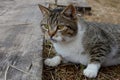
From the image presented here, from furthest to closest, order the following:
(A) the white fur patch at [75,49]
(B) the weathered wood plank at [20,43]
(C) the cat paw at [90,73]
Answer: (A) the white fur patch at [75,49] → (C) the cat paw at [90,73] → (B) the weathered wood plank at [20,43]

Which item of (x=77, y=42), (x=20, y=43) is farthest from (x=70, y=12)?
(x=20, y=43)

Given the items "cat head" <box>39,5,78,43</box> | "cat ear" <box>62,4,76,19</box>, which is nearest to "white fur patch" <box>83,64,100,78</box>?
"cat head" <box>39,5,78,43</box>

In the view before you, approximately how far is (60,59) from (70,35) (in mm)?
282

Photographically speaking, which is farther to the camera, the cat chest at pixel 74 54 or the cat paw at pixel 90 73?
the cat chest at pixel 74 54

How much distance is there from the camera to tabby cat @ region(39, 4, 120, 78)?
2320 millimetres

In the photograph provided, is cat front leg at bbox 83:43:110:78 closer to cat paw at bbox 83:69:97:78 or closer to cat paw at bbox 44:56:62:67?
cat paw at bbox 83:69:97:78

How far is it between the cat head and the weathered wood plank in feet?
0.68

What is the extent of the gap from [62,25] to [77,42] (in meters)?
Result: 0.20

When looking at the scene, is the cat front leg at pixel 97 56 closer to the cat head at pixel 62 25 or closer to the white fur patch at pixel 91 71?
the white fur patch at pixel 91 71

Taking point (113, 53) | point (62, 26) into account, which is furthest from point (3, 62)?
point (113, 53)

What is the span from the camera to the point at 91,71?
2299 mm

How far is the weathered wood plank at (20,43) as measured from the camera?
206cm

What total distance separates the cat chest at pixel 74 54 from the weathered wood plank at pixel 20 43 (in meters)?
0.19

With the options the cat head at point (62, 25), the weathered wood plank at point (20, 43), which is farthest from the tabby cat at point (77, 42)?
the weathered wood plank at point (20, 43)
